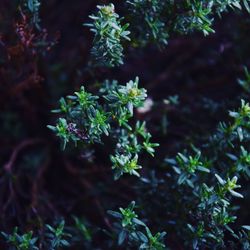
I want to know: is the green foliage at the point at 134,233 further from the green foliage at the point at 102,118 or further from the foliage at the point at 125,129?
the green foliage at the point at 102,118

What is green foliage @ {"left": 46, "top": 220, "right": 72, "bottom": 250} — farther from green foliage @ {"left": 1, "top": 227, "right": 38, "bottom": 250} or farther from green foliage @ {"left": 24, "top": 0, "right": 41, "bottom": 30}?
green foliage @ {"left": 24, "top": 0, "right": 41, "bottom": 30}

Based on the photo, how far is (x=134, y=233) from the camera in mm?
1611

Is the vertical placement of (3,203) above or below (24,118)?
below

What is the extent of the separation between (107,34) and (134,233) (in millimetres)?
652

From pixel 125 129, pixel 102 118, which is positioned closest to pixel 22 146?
pixel 125 129

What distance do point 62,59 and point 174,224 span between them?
1078 millimetres

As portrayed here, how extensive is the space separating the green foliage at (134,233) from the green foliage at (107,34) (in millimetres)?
486

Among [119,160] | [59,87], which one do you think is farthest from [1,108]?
[119,160]

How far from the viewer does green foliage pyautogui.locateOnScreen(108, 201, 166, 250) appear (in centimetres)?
158

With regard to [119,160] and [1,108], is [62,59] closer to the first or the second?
[1,108]

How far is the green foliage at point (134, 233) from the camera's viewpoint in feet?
5.17

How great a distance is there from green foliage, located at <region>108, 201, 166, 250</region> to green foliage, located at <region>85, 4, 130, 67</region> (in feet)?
1.59

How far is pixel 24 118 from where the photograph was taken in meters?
2.44

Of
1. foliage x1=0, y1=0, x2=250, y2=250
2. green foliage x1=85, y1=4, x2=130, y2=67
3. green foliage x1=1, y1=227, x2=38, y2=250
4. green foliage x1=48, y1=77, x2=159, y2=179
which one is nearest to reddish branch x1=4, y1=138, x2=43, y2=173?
foliage x1=0, y1=0, x2=250, y2=250
